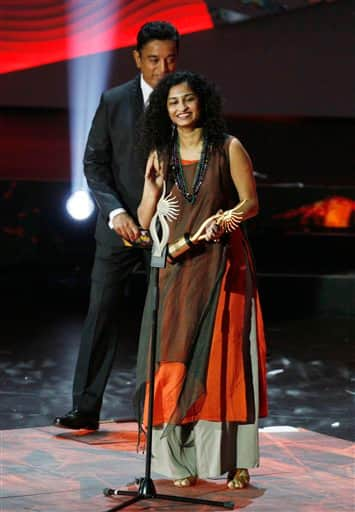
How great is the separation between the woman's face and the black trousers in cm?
101

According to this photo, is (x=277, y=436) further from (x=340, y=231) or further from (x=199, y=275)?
(x=340, y=231)

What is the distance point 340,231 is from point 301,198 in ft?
1.39

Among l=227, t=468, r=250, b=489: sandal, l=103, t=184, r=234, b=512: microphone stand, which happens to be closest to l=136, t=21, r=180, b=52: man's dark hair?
l=103, t=184, r=234, b=512: microphone stand

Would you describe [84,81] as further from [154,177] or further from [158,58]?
[154,177]

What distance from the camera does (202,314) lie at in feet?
12.2

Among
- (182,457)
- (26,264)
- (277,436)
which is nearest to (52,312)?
(26,264)

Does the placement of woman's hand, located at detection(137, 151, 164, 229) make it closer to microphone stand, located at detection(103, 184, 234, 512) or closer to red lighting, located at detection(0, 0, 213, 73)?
microphone stand, located at detection(103, 184, 234, 512)

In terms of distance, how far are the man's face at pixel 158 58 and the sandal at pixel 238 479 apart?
4.92 ft

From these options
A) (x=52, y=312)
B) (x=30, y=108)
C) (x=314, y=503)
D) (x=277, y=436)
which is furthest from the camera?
(x=30, y=108)

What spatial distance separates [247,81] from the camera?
30.1ft

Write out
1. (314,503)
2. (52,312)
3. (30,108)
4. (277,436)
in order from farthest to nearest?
1. (30,108)
2. (52,312)
3. (277,436)
4. (314,503)

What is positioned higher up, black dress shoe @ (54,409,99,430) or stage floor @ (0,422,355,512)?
black dress shoe @ (54,409,99,430)

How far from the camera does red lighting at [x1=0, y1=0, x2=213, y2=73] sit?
28.6 ft

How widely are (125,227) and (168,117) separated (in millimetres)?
479
